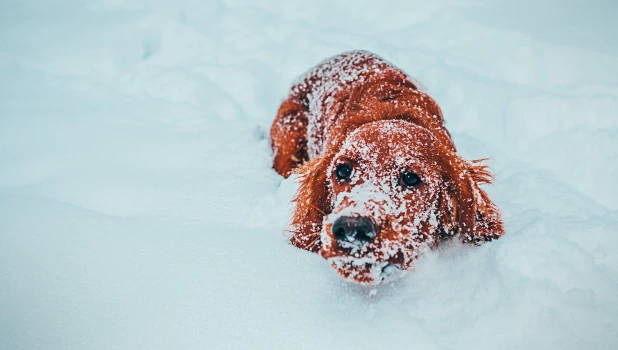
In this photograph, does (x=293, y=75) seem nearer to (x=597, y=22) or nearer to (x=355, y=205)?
(x=355, y=205)

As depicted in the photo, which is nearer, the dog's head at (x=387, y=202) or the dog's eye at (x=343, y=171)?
the dog's head at (x=387, y=202)

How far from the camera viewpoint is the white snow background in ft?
4.73

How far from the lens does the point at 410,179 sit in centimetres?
180

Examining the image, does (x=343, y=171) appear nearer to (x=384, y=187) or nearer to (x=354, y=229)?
(x=384, y=187)

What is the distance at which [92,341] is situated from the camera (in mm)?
1418

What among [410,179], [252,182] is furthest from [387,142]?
[252,182]

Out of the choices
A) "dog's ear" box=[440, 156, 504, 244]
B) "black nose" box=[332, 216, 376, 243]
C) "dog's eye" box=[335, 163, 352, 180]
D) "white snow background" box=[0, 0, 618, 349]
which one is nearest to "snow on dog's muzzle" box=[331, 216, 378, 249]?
"black nose" box=[332, 216, 376, 243]

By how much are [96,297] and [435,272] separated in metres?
1.35

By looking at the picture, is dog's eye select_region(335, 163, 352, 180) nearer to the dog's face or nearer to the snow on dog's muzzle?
the dog's face

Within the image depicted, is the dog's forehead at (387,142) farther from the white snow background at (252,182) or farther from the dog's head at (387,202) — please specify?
the white snow background at (252,182)

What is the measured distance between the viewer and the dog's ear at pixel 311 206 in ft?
6.56

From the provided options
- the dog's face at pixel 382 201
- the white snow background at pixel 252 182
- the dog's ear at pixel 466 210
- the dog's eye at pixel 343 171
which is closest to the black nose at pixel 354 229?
the dog's face at pixel 382 201

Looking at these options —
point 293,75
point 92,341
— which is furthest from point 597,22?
point 92,341

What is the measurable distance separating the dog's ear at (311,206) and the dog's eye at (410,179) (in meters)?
0.44
